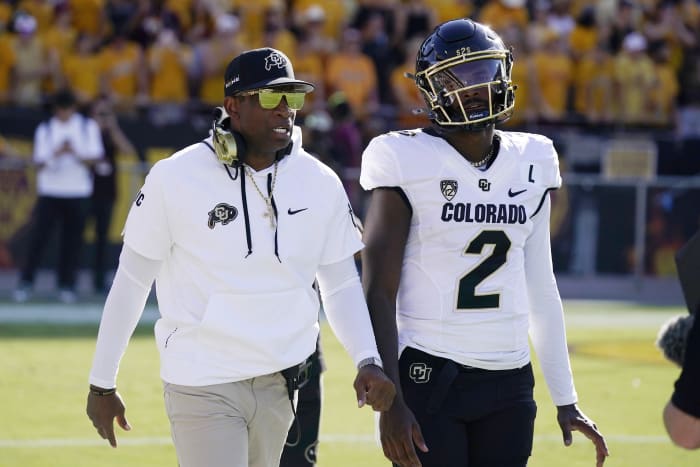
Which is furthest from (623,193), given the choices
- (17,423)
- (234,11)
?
(17,423)

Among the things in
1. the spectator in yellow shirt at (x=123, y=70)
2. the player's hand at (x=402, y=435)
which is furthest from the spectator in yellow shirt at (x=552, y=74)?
the player's hand at (x=402, y=435)

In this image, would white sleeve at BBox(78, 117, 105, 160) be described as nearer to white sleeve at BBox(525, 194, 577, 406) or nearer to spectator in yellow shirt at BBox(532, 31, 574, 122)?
spectator in yellow shirt at BBox(532, 31, 574, 122)

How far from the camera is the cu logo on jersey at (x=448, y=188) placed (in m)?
4.55

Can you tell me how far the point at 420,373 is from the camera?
179 inches

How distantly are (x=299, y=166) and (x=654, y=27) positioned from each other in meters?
16.5

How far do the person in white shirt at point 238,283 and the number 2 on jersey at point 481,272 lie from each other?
13.7 inches

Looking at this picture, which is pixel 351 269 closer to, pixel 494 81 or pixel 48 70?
pixel 494 81

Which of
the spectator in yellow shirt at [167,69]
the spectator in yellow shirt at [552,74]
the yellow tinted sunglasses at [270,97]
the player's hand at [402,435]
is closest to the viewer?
the player's hand at [402,435]

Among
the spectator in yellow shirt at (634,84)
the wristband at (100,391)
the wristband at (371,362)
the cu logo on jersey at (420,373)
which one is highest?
the wristband at (371,362)

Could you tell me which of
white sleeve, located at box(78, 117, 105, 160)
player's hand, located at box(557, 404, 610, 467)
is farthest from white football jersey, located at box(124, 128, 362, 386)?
white sleeve, located at box(78, 117, 105, 160)

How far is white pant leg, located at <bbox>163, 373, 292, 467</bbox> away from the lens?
14.6 feet

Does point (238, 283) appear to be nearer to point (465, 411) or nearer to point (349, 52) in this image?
point (465, 411)

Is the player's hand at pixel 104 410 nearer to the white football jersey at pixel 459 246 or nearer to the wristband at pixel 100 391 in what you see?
the wristband at pixel 100 391

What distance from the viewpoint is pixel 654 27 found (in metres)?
20.3
